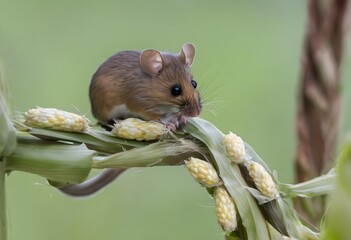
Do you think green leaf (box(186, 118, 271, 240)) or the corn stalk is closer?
green leaf (box(186, 118, 271, 240))

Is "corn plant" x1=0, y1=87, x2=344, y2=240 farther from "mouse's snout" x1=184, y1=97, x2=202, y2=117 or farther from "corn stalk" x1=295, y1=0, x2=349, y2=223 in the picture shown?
"corn stalk" x1=295, y1=0, x2=349, y2=223

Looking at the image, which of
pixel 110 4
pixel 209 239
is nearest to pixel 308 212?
pixel 209 239

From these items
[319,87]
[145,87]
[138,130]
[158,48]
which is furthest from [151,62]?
[158,48]

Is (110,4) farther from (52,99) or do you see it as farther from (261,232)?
(261,232)

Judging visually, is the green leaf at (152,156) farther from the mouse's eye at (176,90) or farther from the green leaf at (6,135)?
the mouse's eye at (176,90)

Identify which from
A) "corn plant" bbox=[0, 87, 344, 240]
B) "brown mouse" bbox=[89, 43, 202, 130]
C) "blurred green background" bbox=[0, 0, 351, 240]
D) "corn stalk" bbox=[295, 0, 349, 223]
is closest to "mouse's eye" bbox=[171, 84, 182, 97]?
"brown mouse" bbox=[89, 43, 202, 130]

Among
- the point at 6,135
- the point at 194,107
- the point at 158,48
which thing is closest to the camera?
the point at 6,135

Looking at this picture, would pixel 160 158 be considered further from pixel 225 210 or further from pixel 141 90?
pixel 141 90
